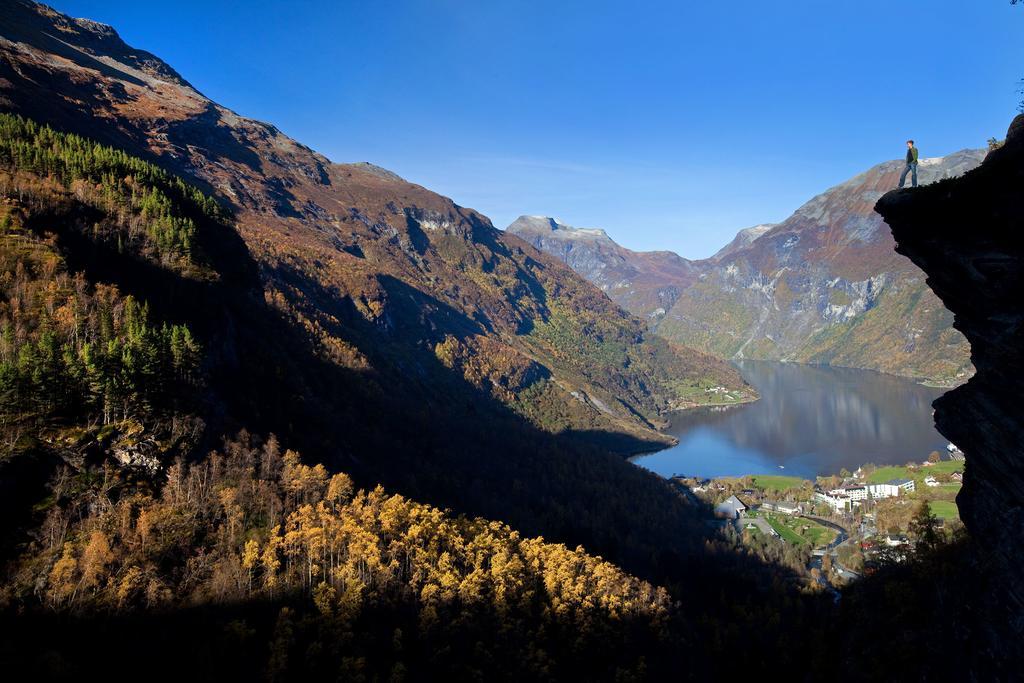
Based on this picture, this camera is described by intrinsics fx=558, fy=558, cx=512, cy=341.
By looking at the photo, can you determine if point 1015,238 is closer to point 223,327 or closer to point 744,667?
point 744,667

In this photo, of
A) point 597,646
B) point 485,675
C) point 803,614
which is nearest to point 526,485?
point 803,614

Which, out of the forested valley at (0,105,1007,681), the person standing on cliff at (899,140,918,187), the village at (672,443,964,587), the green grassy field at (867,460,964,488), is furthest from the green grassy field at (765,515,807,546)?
the person standing on cliff at (899,140,918,187)

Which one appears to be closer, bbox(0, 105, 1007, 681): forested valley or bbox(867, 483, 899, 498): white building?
bbox(0, 105, 1007, 681): forested valley

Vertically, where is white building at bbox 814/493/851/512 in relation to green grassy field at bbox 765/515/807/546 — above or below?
above

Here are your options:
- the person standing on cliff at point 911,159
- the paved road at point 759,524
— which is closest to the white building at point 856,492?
the paved road at point 759,524

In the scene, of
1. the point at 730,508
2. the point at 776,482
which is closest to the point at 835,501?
the point at 730,508

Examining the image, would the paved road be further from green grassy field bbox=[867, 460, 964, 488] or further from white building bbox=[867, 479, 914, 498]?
green grassy field bbox=[867, 460, 964, 488]

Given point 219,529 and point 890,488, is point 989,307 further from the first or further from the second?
point 890,488
